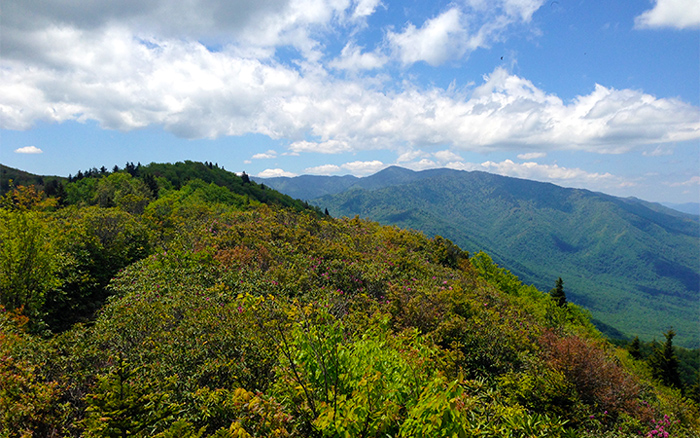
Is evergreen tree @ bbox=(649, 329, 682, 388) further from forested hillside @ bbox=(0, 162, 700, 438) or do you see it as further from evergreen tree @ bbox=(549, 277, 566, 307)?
forested hillside @ bbox=(0, 162, 700, 438)

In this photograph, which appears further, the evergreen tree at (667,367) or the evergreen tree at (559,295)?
the evergreen tree at (559,295)

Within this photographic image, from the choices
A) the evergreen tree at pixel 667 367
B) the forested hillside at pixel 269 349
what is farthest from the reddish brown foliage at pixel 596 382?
the evergreen tree at pixel 667 367

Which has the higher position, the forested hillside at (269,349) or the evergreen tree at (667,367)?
the forested hillside at (269,349)

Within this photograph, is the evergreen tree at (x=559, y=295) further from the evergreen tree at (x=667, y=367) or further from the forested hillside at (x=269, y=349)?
the forested hillside at (x=269, y=349)

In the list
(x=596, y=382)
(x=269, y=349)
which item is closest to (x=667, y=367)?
(x=596, y=382)

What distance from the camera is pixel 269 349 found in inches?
280

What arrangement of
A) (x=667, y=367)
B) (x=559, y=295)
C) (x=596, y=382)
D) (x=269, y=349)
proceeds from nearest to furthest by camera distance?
(x=269, y=349), (x=596, y=382), (x=667, y=367), (x=559, y=295)

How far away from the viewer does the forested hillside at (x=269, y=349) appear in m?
4.04

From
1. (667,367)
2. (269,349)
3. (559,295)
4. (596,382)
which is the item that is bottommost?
(667,367)

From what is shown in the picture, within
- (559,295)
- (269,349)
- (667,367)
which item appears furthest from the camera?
(559,295)

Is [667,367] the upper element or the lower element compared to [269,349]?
lower

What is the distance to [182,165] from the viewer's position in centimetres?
12756

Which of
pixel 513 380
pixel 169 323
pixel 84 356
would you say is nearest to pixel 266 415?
pixel 84 356

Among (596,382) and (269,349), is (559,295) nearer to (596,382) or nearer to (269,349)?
(596,382)
